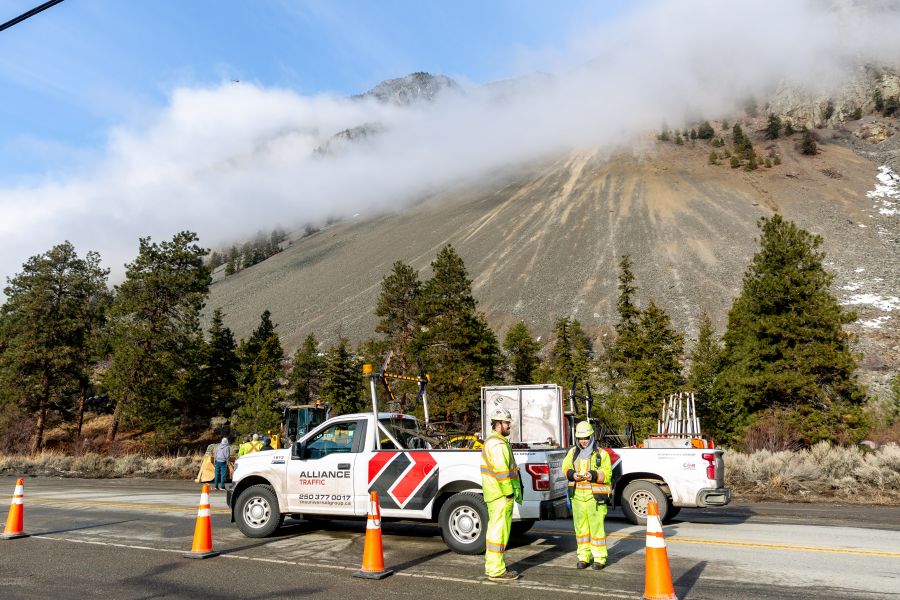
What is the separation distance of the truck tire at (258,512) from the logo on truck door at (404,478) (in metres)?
1.83

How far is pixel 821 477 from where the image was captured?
1712 cm

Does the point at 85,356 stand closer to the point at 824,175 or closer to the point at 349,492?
the point at 349,492

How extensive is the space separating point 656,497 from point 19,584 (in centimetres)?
957

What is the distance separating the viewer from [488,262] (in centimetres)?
→ 9238

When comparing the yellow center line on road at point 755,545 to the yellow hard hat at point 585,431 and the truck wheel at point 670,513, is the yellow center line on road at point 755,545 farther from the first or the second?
the yellow hard hat at point 585,431

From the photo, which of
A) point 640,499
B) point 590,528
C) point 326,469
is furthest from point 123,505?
point 590,528

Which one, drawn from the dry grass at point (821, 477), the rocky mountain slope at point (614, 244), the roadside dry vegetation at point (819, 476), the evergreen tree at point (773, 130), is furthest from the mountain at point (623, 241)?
the dry grass at point (821, 477)

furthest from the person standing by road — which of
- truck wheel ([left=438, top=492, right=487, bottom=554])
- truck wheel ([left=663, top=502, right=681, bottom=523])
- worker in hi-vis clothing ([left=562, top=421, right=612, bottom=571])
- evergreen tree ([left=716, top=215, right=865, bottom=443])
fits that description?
evergreen tree ([left=716, top=215, right=865, bottom=443])

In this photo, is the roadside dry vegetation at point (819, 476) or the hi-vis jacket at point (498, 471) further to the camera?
the roadside dry vegetation at point (819, 476)

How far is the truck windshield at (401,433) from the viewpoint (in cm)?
933

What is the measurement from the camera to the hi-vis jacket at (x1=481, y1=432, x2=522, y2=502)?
718 centimetres

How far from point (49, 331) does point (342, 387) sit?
20.5m

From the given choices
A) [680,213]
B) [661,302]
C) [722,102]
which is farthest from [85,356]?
[722,102]

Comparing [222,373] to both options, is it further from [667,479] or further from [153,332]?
[667,479]
